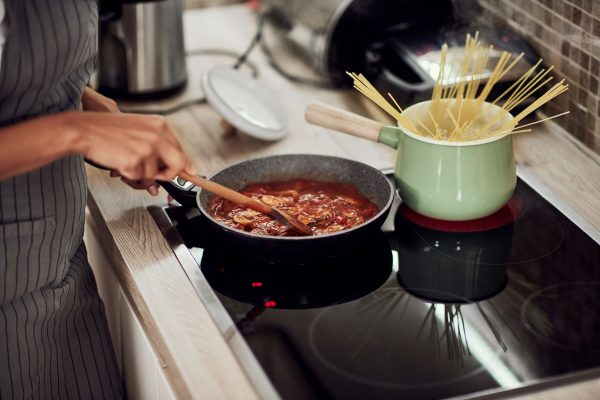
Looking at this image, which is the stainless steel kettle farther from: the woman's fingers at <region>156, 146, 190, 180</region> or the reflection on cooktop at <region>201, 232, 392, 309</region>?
the woman's fingers at <region>156, 146, 190, 180</region>

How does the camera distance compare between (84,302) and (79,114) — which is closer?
(79,114)

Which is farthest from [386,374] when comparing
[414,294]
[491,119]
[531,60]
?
[531,60]

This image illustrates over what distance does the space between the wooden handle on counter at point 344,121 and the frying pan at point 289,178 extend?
5 centimetres

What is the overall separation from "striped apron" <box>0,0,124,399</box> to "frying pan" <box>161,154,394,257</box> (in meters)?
0.19

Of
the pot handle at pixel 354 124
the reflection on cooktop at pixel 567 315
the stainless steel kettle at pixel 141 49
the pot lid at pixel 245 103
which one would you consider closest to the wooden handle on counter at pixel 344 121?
the pot handle at pixel 354 124

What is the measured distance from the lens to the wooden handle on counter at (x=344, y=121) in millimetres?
1409

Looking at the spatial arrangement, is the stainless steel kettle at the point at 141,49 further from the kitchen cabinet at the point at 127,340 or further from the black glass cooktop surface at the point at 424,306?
the black glass cooktop surface at the point at 424,306

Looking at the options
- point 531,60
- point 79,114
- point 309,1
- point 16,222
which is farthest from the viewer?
point 309,1

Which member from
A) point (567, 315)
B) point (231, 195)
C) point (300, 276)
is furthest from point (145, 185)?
point (567, 315)

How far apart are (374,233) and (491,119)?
248 mm

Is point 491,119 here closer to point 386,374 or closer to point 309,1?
point 386,374

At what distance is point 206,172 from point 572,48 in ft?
2.26

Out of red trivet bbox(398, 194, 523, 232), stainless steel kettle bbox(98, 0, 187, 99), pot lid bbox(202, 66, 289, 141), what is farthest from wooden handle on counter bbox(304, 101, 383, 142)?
stainless steel kettle bbox(98, 0, 187, 99)

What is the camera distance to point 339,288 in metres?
1.24
